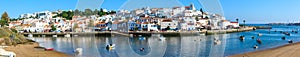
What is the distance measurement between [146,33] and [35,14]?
45387mm

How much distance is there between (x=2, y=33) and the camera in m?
22.3

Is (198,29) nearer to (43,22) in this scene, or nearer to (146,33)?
(146,33)

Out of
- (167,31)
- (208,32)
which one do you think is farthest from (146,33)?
(208,32)

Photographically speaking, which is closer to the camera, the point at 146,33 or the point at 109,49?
the point at 109,49

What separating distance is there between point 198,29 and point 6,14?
96.0 feet

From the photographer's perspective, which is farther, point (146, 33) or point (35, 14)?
point (35, 14)

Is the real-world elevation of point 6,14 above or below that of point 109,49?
above

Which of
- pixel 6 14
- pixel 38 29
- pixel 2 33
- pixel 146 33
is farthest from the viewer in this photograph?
pixel 6 14

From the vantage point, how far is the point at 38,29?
45594 millimetres

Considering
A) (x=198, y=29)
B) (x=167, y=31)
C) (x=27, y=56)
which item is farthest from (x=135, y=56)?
(x=198, y=29)

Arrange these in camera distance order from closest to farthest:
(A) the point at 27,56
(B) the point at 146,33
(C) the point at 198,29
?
(A) the point at 27,56 → (B) the point at 146,33 → (C) the point at 198,29

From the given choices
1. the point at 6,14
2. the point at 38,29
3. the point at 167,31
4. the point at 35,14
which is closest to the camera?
the point at 167,31

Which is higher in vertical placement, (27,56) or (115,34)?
(115,34)

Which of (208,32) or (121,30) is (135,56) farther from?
(208,32)
